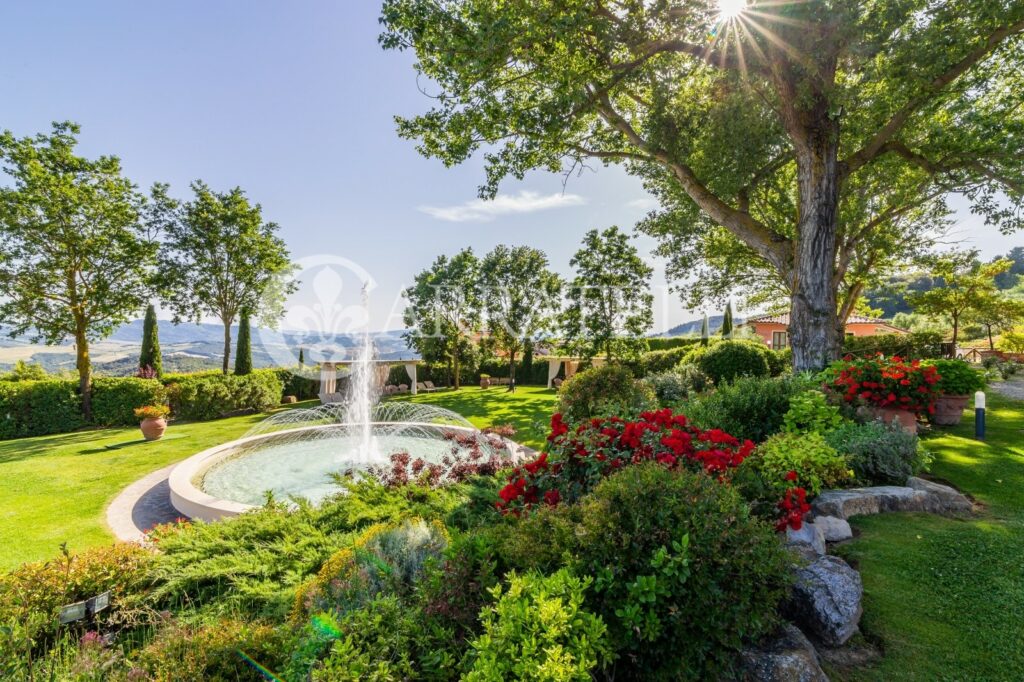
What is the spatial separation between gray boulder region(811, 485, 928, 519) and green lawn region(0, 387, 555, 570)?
267 cm

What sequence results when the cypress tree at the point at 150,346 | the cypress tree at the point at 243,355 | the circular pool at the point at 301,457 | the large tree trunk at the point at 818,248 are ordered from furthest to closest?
the cypress tree at the point at 243,355, the cypress tree at the point at 150,346, the large tree trunk at the point at 818,248, the circular pool at the point at 301,457

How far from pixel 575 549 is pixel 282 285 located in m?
23.3

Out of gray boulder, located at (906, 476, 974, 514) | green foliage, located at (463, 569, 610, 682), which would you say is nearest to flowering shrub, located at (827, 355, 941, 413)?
gray boulder, located at (906, 476, 974, 514)

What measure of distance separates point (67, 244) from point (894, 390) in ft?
67.1

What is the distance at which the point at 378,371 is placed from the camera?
70.4 ft

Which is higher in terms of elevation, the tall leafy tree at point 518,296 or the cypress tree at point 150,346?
the tall leafy tree at point 518,296

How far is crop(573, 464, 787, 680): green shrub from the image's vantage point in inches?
71.6

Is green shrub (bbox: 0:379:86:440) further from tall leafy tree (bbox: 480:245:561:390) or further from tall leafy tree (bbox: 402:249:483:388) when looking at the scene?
tall leafy tree (bbox: 480:245:561:390)

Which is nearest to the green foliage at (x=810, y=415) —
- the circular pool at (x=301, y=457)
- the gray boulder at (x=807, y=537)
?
the gray boulder at (x=807, y=537)

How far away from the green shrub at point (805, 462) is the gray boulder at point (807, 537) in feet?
1.21

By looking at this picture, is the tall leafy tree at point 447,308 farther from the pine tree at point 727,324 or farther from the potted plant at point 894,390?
the potted plant at point 894,390

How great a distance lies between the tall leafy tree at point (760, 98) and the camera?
24.0 ft

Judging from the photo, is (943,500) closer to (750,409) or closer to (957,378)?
(750,409)

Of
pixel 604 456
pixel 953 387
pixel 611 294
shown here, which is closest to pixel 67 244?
pixel 611 294
